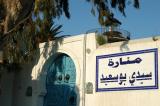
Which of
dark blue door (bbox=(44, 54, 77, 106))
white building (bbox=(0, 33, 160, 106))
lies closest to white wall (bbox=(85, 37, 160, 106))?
white building (bbox=(0, 33, 160, 106))

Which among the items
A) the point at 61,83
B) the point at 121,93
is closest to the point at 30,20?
the point at 61,83

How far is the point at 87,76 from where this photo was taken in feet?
80.3

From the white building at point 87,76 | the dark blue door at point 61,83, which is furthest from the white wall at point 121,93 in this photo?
the dark blue door at point 61,83

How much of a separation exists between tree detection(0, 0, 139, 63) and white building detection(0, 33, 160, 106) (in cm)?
99

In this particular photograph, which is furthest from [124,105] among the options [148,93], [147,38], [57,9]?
[57,9]

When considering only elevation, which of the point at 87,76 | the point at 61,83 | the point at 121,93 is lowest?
the point at 121,93

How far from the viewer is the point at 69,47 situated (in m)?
26.1

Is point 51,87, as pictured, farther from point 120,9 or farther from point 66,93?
point 120,9

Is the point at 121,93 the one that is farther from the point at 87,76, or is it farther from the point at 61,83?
the point at 61,83

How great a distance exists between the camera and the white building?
21578mm

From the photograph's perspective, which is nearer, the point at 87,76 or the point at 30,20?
the point at 87,76

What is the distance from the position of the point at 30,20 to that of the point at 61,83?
178 inches

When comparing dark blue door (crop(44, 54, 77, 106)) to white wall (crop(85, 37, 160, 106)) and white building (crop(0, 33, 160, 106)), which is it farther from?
white wall (crop(85, 37, 160, 106))

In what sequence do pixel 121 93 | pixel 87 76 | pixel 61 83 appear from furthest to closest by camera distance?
1. pixel 61 83
2. pixel 87 76
3. pixel 121 93
